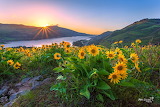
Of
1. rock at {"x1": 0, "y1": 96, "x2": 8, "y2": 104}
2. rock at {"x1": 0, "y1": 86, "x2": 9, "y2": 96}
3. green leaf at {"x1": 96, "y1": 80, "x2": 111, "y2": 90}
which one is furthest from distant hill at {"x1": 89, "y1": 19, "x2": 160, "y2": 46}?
rock at {"x1": 0, "y1": 96, "x2": 8, "y2": 104}

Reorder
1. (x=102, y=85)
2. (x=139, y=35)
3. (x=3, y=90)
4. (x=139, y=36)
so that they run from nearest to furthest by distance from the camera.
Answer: (x=102, y=85) < (x=3, y=90) < (x=139, y=36) < (x=139, y=35)

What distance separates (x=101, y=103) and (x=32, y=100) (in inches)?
53.6

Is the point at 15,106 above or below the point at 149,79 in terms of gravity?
below

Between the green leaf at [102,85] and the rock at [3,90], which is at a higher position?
the green leaf at [102,85]

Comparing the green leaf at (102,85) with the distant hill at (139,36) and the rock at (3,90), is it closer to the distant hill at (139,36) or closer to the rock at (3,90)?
the rock at (3,90)

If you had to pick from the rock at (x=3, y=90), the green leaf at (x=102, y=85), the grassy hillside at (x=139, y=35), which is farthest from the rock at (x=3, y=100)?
the grassy hillside at (x=139, y=35)

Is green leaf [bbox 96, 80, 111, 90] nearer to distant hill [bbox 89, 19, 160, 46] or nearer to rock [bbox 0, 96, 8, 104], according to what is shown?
rock [bbox 0, 96, 8, 104]

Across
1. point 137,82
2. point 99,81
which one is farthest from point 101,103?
point 137,82

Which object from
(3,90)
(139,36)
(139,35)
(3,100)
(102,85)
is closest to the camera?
(102,85)

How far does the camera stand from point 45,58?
14.6ft

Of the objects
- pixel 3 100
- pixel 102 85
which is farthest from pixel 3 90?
pixel 102 85

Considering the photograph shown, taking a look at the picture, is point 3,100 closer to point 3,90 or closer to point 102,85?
point 3,90

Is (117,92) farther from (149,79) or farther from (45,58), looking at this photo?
(45,58)

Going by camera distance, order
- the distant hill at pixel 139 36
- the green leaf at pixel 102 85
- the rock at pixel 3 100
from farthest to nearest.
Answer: the distant hill at pixel 139 36, the rock at pixel 3 100, the green leaf at pixel 102 85
